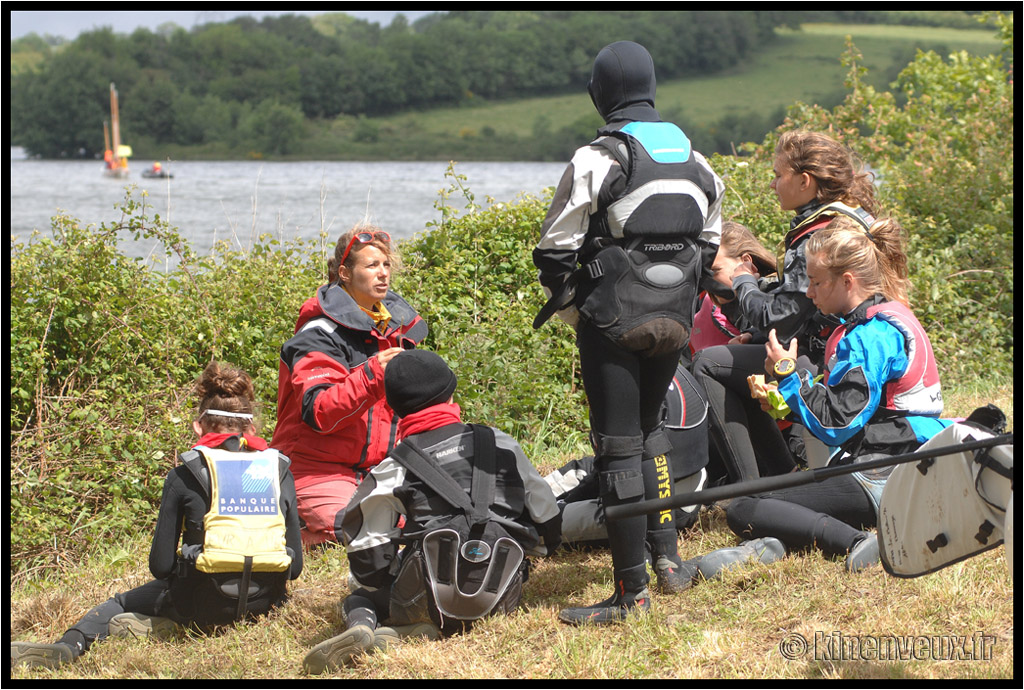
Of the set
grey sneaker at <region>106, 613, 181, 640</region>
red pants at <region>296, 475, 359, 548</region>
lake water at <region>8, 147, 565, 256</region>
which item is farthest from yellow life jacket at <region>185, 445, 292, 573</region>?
lake water at <region>8, 147, 565, 256</region>

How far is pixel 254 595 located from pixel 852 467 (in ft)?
7.51

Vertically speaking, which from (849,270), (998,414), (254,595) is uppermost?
(849,270)

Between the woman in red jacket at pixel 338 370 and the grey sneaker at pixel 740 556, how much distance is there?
1.58 meters

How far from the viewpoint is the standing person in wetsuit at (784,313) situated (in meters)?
4.65

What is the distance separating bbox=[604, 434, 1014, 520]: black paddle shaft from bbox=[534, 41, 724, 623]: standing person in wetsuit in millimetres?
340

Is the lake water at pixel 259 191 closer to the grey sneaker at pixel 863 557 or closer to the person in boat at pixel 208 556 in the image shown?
the person in boat at pixel 208 556

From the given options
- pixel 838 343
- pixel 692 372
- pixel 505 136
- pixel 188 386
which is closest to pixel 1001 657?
pixel 838 343

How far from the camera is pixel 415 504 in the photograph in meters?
3.80

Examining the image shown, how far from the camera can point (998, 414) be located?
10.7 feet

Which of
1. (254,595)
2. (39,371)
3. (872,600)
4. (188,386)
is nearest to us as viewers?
(872,600)

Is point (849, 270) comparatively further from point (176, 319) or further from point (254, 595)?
point (176, 319)

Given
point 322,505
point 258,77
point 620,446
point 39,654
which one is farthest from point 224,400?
point 258,77

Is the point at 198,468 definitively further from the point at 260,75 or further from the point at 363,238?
the point at 260,75

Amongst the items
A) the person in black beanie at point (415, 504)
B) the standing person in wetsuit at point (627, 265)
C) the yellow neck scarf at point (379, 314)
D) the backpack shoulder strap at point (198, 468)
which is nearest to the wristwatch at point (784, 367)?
the standing person in wetsuit at point (627, 265)
